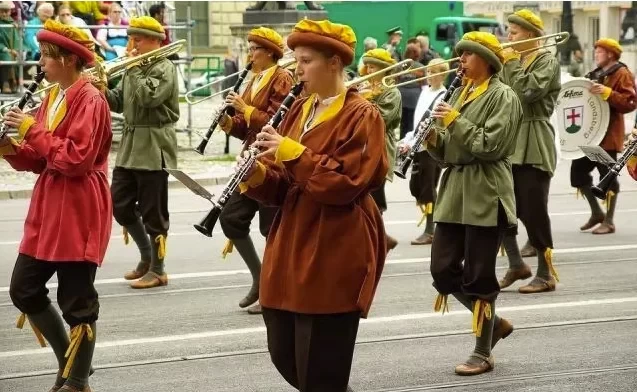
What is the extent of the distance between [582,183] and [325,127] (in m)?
8.19

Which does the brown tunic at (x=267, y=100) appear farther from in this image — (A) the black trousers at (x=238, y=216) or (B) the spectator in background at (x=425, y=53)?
(B) the spectator in background at (x=425, y=53)

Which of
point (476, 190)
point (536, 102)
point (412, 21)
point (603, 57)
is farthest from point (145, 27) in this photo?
point (412, 21)

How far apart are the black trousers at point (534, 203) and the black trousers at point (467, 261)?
2215 millimetres

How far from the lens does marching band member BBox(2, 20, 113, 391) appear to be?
6.93 metres

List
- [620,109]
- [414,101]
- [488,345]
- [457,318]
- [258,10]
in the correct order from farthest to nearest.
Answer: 1. [258,10]
2. [414,101]
3. [620,109]
4. [457,318]
5. [488,345]

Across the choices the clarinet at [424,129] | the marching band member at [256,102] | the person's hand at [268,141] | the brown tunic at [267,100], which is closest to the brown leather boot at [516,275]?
the marching band member at [256,102]

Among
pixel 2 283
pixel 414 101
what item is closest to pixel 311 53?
pixel 2 283

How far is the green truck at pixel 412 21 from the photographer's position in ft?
124

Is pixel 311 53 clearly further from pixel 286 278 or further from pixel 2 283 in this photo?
pixel 2 283

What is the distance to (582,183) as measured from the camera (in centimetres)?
1370

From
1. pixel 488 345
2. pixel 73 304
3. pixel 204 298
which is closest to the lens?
pixel 73 304

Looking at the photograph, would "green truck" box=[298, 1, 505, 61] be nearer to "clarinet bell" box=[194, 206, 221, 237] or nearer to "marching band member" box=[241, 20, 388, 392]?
"clarinet bell" box=[194, 206, 221, 237]

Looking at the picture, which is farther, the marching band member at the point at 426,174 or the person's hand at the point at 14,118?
the marching band member at the point at 426,174

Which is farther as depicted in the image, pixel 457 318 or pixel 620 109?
pixel 620 109
